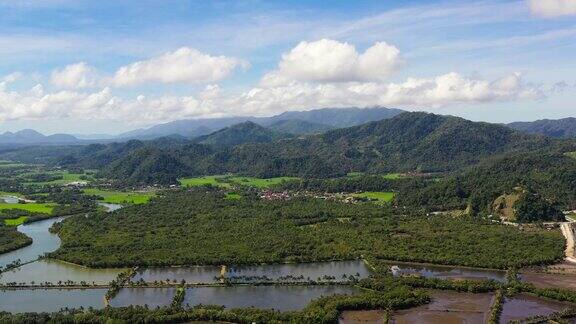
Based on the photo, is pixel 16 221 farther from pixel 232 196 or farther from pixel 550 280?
pixel 550 280

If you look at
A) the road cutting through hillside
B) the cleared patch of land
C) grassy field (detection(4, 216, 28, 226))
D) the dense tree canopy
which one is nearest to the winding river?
grassy field (detection(4, 216, 28, 226))

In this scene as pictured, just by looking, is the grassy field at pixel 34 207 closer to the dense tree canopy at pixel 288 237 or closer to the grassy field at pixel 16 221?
the grassy field at pixel 16 221

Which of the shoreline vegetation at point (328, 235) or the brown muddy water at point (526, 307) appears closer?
the brown muddy water at point (526, 307)

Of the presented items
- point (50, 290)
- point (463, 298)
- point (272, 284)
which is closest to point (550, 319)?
point (463, 298)

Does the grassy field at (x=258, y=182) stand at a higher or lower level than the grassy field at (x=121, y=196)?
higher

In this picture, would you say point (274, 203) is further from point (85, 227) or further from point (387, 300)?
point (387, 300)

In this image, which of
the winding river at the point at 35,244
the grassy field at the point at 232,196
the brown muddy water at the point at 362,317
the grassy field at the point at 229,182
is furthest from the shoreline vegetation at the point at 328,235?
the grassy field at the point at 229,182

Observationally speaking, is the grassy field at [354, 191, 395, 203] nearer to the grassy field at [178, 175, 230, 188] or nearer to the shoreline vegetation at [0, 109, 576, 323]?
the shoreline vegetation at [0, 109, 576, 323]

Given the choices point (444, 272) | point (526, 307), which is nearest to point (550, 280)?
point (526, 307)
